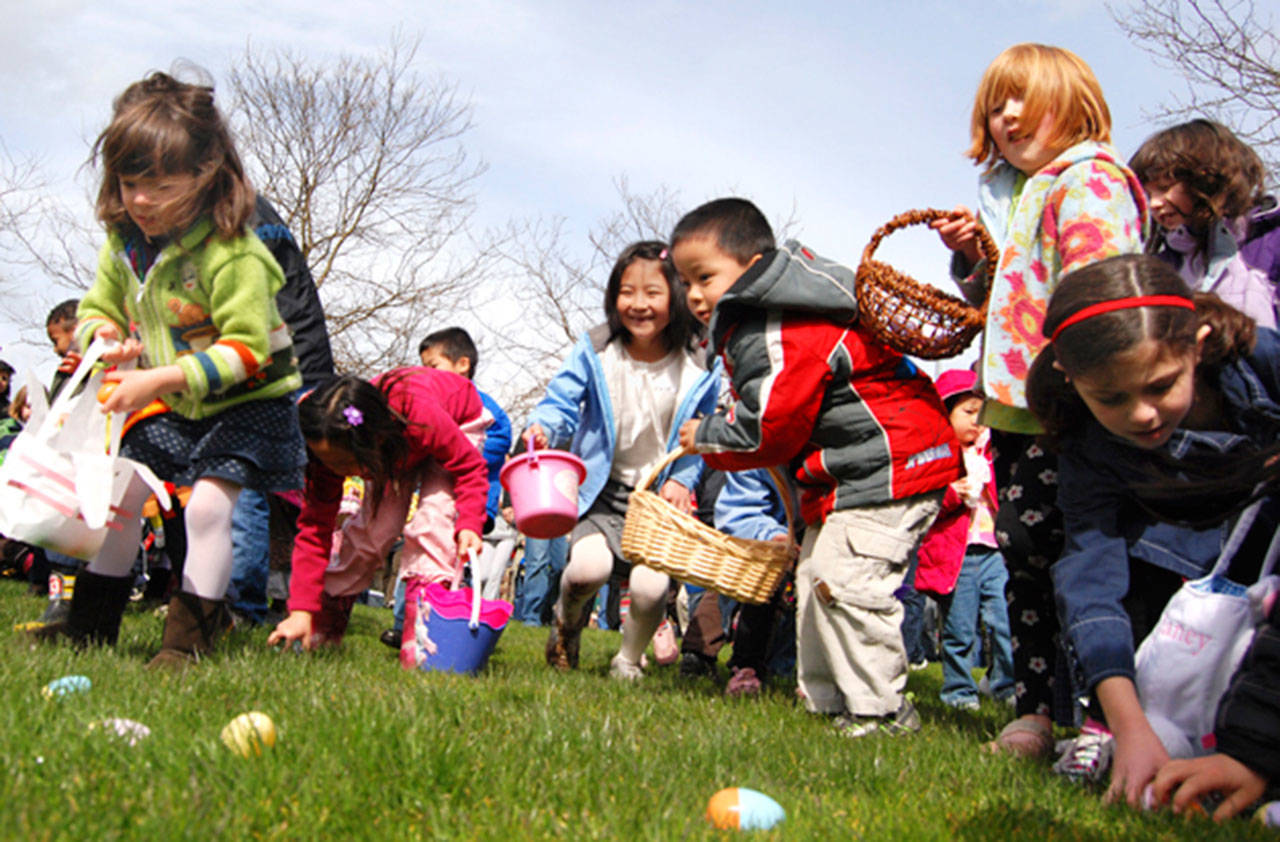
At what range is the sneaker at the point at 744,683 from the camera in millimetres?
4203

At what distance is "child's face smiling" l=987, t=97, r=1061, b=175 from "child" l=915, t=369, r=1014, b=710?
193 cm

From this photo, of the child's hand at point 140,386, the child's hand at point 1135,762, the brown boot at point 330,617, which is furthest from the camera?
the brown boot at point 330,617

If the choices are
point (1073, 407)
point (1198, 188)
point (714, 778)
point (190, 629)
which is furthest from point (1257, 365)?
point (190, 629)

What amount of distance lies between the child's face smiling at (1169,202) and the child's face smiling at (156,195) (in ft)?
10.4

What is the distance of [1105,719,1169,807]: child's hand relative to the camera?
7.07ft

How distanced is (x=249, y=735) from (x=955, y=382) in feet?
16.2

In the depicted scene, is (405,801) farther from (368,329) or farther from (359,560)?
(368,329)

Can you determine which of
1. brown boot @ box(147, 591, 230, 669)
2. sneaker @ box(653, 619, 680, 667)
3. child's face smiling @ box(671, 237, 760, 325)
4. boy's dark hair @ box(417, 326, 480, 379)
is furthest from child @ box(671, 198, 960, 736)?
boy's dark hair @ box(417, 326, 480, 379)

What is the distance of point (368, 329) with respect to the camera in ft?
58.1

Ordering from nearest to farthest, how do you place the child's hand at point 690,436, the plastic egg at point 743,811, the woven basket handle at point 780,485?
the plastic egg at point 743,811 → the child's hand at point 690,436 → the woven basket handle at point 780,485

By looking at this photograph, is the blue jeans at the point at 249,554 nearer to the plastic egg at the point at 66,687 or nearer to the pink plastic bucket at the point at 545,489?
the pink plastic bucket at the point at 545,489

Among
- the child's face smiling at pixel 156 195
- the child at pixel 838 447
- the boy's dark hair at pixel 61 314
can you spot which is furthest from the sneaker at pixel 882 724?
the boy's dark hair at pixel 61 314

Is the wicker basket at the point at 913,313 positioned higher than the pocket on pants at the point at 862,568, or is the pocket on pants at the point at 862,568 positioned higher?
the wicker basket at the point at 913,313

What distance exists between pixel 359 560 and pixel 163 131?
2072mm
